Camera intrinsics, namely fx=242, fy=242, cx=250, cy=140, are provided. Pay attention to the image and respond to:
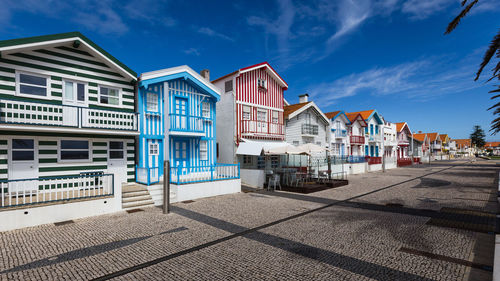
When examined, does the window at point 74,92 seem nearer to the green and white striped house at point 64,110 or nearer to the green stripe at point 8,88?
the green and white striped house at point 64,110

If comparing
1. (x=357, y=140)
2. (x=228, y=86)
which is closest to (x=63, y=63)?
(x=228, y=86)

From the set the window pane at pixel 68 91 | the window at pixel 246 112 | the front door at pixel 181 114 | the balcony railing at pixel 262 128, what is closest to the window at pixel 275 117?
the balcony railing at pixel 262 128

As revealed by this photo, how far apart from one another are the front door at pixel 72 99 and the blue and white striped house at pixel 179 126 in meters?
2.57

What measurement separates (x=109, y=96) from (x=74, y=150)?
3.15 meters

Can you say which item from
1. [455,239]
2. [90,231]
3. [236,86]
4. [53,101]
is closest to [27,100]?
[53,101]

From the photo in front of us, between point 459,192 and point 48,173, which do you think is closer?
point 48,173

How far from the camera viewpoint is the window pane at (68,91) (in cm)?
1130

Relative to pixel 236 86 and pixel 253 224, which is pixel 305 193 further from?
pixel 236 86

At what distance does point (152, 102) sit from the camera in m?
13.9

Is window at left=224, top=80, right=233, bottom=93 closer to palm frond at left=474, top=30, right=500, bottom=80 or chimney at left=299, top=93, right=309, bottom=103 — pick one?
chimney at left=299, top=93, right=309, bottom=103

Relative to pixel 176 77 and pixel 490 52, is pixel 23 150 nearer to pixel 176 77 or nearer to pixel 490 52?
pixel 176 77

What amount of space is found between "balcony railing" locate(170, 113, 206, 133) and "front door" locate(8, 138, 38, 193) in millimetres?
6039

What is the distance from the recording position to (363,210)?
9.86 metres

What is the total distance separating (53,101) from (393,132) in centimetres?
4867
